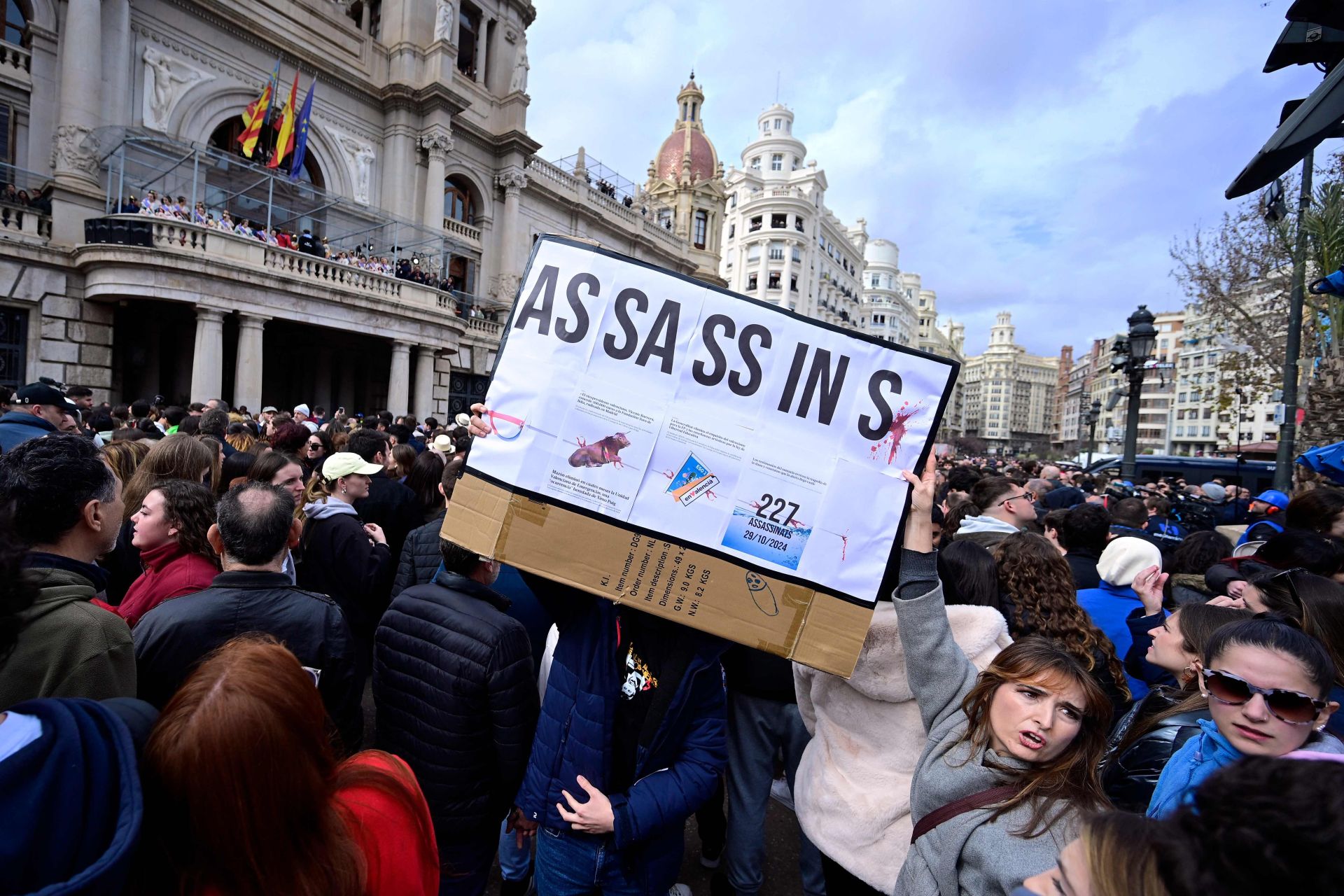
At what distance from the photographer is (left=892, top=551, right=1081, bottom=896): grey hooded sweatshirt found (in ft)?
5.24

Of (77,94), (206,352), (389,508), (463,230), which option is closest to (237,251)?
(206,352)

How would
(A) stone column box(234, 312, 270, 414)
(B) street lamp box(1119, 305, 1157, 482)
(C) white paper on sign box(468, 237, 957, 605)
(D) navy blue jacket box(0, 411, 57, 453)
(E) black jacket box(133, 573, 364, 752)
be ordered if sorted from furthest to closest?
(A) stone column box(234, 312, 270, 414) → (B) street lamp box(1119, 305, 1157, 482) → (D) navy blue jacket box(0, 411, 57, 453) → (C) white paper on sign box(468, 237, 957, 605) → (E) black jacket box(133, 573, 364, 752)

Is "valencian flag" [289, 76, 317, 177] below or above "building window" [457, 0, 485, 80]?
below

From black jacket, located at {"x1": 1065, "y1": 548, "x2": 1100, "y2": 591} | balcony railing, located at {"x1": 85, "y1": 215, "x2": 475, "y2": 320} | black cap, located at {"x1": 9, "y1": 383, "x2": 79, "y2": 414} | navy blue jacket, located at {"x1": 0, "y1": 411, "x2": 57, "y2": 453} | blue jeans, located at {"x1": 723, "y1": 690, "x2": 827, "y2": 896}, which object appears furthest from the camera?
balcony railing, located at {"x1": 85, "y1": 215, "x2": 475, "y2": 320}

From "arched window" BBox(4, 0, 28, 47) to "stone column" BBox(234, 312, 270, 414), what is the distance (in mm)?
8300

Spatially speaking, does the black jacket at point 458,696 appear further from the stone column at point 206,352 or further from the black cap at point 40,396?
the stone column at point 206,352

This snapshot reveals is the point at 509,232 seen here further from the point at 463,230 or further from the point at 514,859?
the point at 514,859

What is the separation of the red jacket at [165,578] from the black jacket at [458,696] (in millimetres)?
822

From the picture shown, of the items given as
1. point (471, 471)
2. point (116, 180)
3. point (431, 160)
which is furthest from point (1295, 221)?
point (116, 180)

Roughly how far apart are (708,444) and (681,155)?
51.1m

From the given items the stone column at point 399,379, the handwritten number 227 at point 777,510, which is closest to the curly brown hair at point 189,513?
the handwritten number 227 at point 777,510

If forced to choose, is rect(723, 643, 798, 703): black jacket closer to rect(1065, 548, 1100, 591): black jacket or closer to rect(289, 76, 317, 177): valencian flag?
rect(1065, 548, 1100, 591): black jacket

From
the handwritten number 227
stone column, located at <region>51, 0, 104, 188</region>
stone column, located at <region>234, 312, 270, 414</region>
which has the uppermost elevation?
stone column, located at <region>51, 0, 104, 188</region>

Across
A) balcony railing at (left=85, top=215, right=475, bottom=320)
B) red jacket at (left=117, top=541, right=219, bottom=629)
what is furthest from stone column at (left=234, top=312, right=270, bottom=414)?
red jacket at (left=117, top=541, right=219, bottom=629)
